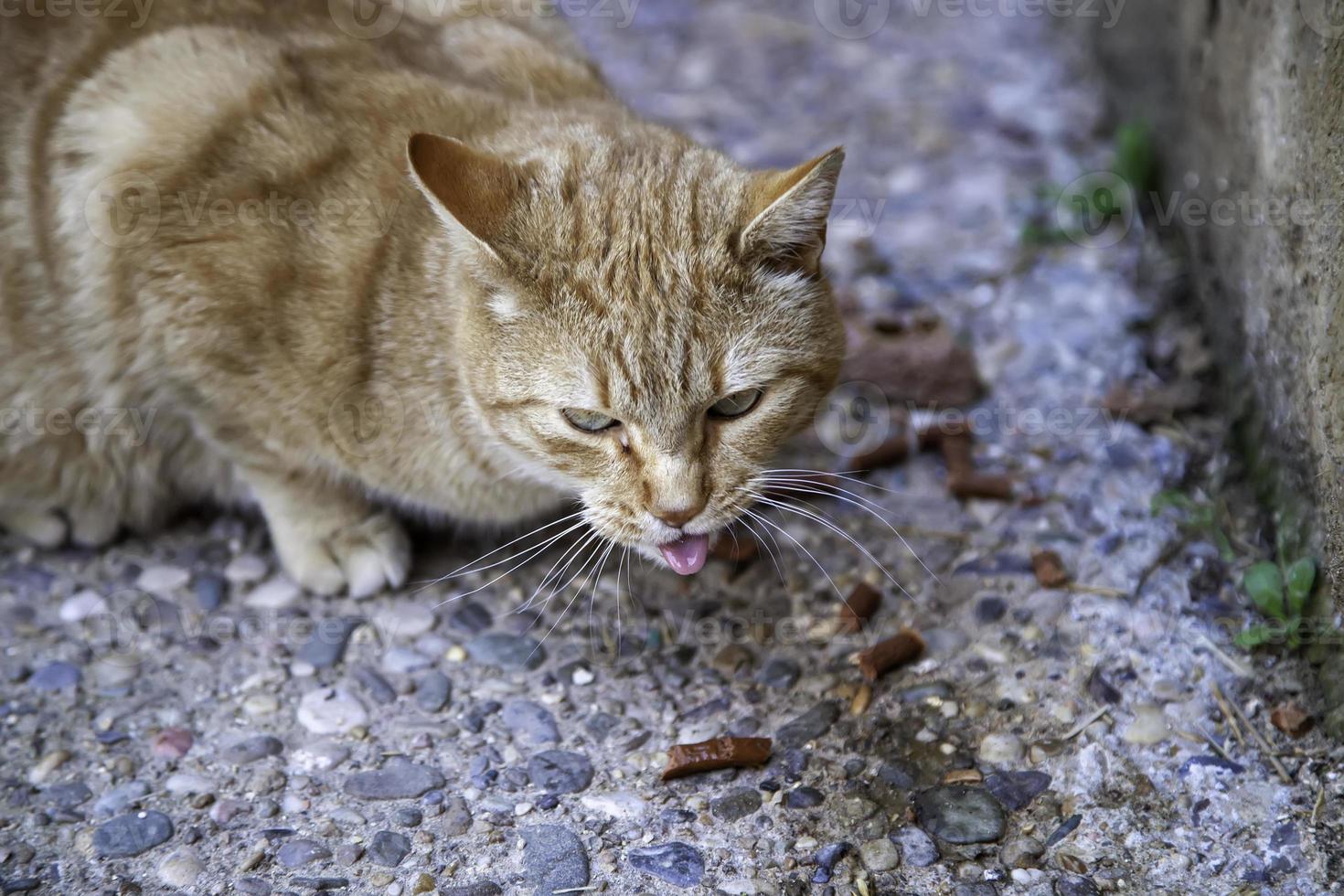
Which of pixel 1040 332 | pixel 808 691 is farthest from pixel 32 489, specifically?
pixel 1040 332

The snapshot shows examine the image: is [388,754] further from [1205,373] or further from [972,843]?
[1205,373]

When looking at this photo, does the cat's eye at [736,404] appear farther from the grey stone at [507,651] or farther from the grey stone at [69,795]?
the grey stone at [69,795]

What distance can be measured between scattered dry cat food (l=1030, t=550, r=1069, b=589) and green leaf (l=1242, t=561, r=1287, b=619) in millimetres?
441

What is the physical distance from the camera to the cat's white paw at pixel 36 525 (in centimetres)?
336

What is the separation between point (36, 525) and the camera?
11.0 feet

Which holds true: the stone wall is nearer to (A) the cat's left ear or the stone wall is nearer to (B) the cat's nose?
(A) the cat's left ear

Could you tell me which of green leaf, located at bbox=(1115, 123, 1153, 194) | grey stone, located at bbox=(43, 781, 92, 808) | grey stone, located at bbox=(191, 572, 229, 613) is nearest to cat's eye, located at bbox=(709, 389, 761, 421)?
grey stone, located at bbox=(191, 572, 229, 613)

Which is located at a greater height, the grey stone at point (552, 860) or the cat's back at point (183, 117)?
the cat's back at point (183, 117)

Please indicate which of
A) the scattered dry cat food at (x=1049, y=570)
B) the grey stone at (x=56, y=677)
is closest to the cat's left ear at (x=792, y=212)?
the scattered dry cat food at (x=1049, y=570)

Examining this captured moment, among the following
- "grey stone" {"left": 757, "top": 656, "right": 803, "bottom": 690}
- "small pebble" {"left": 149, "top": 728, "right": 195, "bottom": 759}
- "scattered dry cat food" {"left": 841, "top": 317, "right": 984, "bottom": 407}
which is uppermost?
"scattered dry cat food" {"left": 841, "top": 317, "right": 984, "bottom": 407}

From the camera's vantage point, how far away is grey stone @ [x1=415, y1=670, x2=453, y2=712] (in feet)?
9.45

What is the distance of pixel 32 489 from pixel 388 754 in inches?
55.0

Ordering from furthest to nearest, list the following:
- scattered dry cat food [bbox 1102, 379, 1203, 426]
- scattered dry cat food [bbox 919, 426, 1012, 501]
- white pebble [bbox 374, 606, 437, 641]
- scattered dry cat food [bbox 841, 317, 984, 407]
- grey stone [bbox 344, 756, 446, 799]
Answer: scattered dry cat food [bbox 841, 317, 984, 407], scattered dry cat food [bbox 1102, 379, 1203, 426], scattered dry cat food [bbox 919, 426, 1012, 501], white pebble [bbox 374, 606, 437, 641], grey stone [bbox 344, 756, 446, 799]

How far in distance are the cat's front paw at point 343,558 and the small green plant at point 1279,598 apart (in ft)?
7.10
